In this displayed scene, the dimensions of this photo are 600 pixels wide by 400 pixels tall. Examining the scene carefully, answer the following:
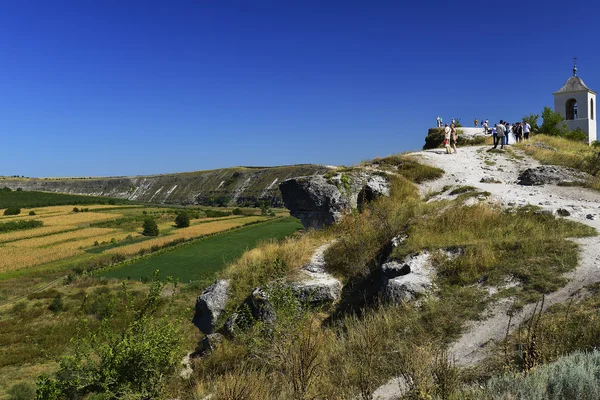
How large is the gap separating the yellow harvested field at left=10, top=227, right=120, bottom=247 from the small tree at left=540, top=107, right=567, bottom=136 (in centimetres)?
6834

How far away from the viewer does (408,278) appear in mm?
8398

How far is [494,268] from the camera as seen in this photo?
8211 millimetres

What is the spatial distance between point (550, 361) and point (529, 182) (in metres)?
13.6

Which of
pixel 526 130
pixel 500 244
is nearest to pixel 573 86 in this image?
pixel 526 130

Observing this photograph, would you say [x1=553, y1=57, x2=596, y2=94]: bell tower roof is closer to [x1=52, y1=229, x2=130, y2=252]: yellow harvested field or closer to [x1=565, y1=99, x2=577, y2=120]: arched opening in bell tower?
[x1=565, y1=99, x2=577, y2=120]: arched opening in bell tower

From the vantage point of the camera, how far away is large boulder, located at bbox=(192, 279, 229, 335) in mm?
11039

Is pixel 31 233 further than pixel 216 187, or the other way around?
pixel 216 187

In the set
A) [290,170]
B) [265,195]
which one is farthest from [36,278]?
[290,170]

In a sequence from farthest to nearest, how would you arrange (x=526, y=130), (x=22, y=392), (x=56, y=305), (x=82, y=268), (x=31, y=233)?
1. (x=31, y=233)
2. (x=82, y=268)
3. (x=56, y=305)
4. (x=526, y=130)
5. (x=22, y=392)

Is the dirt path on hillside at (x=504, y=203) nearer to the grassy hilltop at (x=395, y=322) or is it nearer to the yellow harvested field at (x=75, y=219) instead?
the grassy hilltop at (x=395, y=322)

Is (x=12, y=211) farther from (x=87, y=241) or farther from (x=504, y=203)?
(x=504, y=203)

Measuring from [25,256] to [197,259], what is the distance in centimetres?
2312

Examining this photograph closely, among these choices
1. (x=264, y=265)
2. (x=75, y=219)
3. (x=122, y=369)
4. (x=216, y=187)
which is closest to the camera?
(x=122, y=369)

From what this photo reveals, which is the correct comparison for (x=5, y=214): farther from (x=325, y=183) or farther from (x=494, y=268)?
(x=494, y=268)
